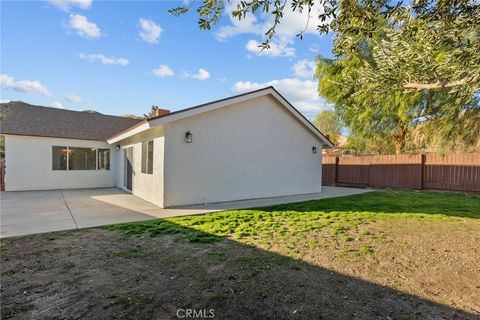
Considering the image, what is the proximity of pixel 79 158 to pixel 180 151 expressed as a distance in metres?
8.99

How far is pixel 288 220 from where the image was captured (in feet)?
23.1

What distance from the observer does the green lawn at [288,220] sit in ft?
18.9

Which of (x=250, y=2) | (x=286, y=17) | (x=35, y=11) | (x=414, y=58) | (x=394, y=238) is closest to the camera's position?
(x=250, y=2)

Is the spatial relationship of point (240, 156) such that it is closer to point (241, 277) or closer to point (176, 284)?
point (241, 277)

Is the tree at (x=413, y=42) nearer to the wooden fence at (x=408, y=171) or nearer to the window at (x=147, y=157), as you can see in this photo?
the window at (x=147, y=157)

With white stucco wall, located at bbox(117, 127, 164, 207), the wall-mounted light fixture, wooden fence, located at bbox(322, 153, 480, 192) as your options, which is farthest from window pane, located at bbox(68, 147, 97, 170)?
wooden fence, located at bbox(322, 153, 480, 192)

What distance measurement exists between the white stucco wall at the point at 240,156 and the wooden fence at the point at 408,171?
5459mm

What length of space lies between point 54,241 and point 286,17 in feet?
19.2

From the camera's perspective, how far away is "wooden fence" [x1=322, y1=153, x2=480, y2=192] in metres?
13.2

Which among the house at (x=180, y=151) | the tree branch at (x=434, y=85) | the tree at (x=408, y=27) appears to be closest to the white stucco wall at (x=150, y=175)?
the house at (x=180, y=151)

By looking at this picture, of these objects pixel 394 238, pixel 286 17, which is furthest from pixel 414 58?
pixel 394 238

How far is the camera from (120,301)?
2.96m

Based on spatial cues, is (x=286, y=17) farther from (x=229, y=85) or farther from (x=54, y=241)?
(x=229, y=85)

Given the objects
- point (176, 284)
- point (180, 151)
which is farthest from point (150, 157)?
point (176, 284)
